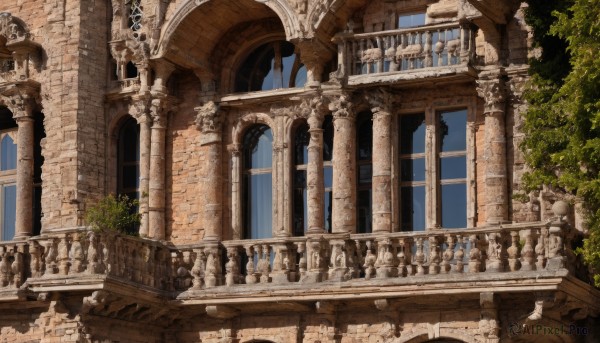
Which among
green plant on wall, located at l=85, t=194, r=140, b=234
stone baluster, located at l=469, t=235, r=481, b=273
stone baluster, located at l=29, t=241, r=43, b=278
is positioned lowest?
stone baluster, located at l=469, t=235, r=481, b=273

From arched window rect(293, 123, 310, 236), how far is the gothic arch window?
5602 millimetres

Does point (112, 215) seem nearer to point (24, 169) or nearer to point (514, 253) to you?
point (24, 169)

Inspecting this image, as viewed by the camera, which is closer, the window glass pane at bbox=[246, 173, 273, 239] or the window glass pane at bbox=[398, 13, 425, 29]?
the window glass pane at bbox=[398, 13, 425, 29]

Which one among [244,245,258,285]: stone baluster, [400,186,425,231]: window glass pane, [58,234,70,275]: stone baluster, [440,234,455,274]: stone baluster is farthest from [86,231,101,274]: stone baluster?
[440,234,455,274]: stone baluster

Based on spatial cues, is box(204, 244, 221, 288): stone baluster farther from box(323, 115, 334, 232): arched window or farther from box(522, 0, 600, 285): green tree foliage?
box(522, 0, 600, 285): green tree foliage

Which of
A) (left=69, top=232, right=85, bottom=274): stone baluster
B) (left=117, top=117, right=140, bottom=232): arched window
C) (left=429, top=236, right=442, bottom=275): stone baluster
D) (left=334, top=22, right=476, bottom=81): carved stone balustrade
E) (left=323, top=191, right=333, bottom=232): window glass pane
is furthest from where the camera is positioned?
(left=117, top=117, right=140, bottom=232): arched window

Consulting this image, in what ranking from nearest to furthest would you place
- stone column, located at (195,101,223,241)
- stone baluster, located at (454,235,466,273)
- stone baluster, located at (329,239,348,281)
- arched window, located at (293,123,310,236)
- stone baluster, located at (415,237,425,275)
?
stone baluster, located at (454,235,466,273), stone baluster, located at (415,237,425,275), stone baluster, located at (329,239,348,281), arched window, located at (293,123,310,236), stone column, located at (195,101,223,241)

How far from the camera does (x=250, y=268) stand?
3036 cm

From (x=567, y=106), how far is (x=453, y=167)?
4.17 m

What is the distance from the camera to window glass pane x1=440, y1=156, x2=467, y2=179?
30516mm

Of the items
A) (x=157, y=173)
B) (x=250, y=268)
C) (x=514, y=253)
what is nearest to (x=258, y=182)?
(x=157, y=173)

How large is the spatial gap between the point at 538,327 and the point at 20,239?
32.5 ft

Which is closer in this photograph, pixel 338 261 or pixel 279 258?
pixel 338 261

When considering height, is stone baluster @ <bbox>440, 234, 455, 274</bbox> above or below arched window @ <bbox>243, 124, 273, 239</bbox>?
below
